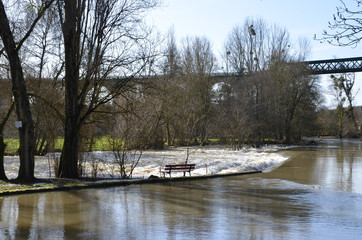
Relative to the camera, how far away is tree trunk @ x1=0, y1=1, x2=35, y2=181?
→ 1496cm

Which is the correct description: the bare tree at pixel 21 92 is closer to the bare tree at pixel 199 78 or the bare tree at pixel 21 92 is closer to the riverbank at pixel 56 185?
the riverbank at pixel 56 185

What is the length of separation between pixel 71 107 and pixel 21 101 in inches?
86.6

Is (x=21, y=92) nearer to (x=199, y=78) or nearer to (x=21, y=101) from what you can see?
(x=21, y=101)

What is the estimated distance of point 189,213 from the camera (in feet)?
34.7

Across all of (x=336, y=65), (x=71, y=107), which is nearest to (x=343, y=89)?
(x=336, y=65)

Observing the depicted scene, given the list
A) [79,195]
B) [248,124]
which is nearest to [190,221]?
[79,195]

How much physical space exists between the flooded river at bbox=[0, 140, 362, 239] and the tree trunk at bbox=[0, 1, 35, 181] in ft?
9.31

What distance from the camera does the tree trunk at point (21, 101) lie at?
1496cm

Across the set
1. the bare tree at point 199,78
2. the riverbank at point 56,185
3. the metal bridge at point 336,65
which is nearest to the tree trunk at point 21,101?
the riverbank at point 56,185

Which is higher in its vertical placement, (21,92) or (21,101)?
(21,92)

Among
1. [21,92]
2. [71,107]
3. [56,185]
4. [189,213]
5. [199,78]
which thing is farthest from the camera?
[199,78]

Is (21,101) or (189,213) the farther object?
(21,101)

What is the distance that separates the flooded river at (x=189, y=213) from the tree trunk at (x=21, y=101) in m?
2.84

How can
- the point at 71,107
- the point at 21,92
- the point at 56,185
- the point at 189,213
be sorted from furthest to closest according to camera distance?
the point at 71,107, the point at 21,92, the point at 56,185, the point at 189,213
